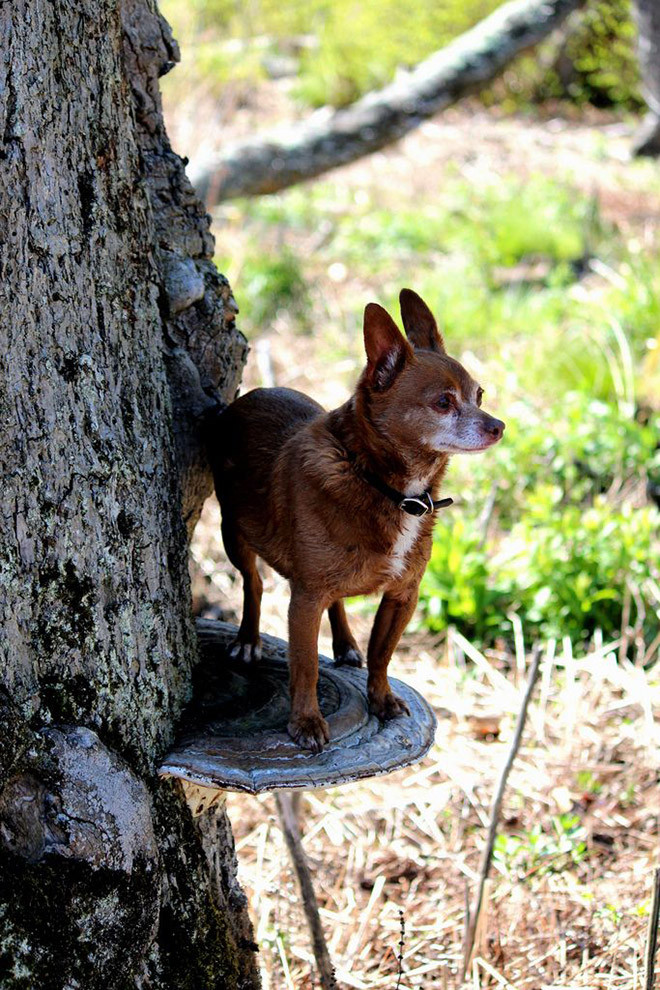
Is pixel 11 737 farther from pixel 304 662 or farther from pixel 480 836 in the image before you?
pixel 480 836

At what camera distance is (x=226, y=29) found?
40.9 feet

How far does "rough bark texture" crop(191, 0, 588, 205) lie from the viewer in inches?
238

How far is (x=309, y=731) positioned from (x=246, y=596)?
577 mm

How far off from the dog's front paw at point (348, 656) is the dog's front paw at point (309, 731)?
0.53m

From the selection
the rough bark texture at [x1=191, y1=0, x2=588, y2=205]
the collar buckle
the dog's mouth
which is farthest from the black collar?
the rough bark texture at [x1=191, y1=0, x2=588, y2=205]

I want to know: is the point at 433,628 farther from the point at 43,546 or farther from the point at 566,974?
the point at 43,546

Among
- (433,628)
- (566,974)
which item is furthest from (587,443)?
(566,974)

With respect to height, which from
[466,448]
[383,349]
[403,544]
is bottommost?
[403,544]

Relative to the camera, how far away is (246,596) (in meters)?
2.71

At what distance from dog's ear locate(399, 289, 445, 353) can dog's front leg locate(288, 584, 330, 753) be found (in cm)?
68

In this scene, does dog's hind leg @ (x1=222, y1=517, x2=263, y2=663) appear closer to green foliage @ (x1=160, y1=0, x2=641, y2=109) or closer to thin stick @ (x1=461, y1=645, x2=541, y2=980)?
thin stick @ (x1=461, y1=645, x2=541, y2=980)

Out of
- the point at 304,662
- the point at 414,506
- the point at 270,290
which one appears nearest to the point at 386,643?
the point at 304,662

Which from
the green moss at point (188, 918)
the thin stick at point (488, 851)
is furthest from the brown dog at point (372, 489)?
the thin stick at point (488, 851)

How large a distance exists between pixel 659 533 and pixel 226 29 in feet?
31.8
